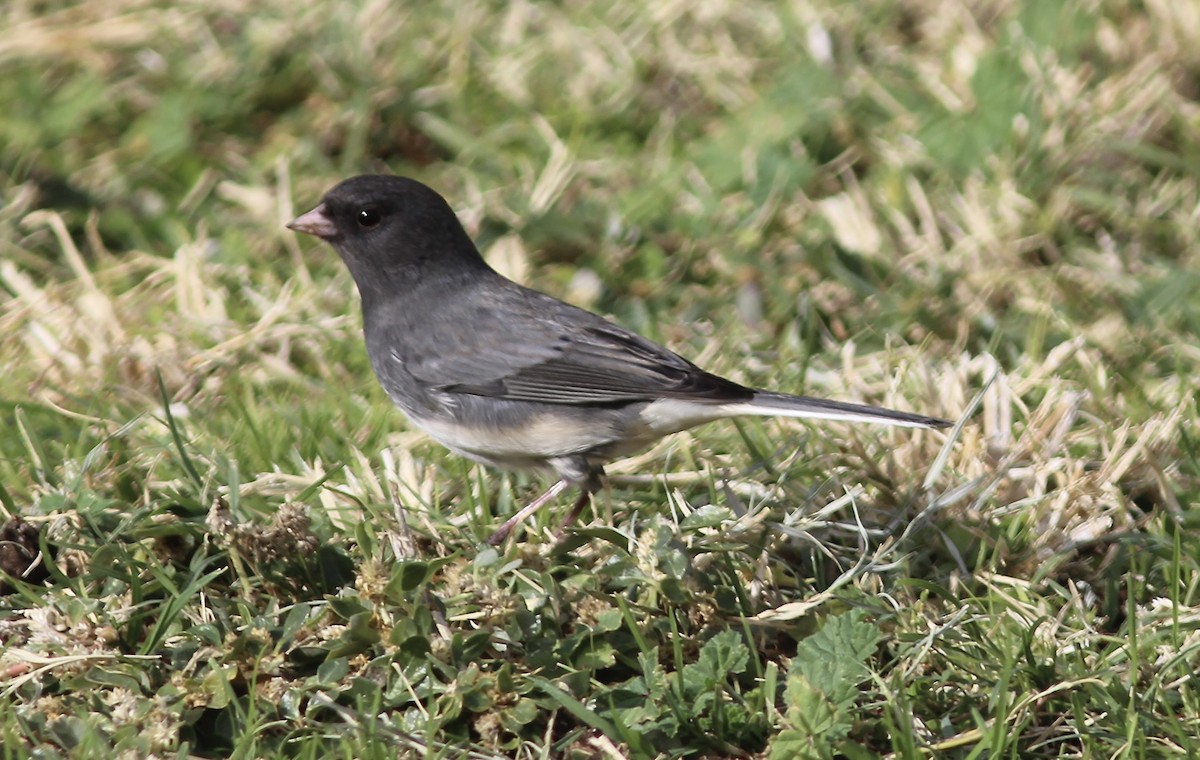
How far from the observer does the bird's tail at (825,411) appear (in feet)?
10.2

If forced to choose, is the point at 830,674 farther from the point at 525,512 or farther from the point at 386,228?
the point at 386,228

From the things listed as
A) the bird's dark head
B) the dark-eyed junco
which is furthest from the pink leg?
the bird's dark head

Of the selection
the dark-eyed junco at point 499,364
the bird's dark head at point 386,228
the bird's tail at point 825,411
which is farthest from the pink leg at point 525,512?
the bird's dark head at point 386,228

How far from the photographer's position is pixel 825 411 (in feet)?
10.3

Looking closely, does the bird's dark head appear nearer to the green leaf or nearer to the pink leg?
the pink leg

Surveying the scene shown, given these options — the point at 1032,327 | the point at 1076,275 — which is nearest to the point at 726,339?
the point at 1032,327

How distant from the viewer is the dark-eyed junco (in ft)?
Result: 11.1

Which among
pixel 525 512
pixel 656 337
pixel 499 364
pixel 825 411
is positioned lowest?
pixel 656 337

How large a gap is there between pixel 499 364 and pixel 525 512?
1.52 ft

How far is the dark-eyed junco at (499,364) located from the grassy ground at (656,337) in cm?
14

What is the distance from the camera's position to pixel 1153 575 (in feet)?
10.5

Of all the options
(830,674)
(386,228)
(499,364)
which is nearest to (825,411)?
(830,674)

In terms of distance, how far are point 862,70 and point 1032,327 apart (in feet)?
5.64

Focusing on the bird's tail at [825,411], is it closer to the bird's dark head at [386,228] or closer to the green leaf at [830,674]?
the green leaf at [830,674]
